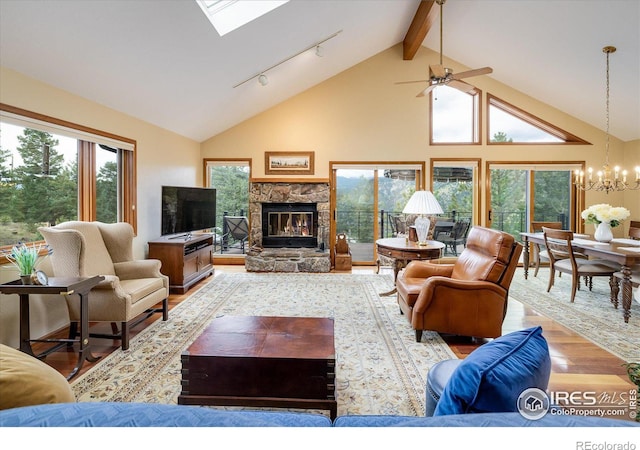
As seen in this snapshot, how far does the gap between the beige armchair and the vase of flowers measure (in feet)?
17.0

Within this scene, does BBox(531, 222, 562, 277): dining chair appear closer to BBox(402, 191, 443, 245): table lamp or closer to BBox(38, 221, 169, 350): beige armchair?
BBox(402, 191, 443, 245): table lamp

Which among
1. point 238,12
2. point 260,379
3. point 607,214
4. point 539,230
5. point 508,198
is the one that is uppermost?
point 238,12

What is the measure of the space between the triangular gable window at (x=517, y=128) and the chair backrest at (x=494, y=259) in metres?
3.96

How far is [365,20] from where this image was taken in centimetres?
482

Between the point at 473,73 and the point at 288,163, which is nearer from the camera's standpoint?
the point at 473,73

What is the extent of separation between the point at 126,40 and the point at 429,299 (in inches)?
136

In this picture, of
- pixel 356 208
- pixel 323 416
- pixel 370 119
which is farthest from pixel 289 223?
pixel 323 416

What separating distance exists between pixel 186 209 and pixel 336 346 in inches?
130

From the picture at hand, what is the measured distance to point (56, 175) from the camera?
11.2 ft

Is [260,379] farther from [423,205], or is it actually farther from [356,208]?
[356,208]

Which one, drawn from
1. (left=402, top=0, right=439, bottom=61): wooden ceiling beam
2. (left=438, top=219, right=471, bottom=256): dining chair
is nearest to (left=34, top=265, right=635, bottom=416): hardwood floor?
(left=438, top=219, right=471, bottom=256): dining chair

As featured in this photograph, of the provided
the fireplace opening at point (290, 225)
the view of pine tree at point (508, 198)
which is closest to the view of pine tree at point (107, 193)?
the fireplace opening at point (290, 225)

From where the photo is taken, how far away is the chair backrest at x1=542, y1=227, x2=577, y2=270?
4.14m

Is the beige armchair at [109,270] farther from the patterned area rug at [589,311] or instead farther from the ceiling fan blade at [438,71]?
the patterned area rug at [589,311]
